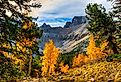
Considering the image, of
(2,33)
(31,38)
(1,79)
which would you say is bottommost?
(1,79)

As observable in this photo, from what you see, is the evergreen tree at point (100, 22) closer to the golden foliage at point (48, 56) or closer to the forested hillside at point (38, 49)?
the forested hillside at point (38, 49)

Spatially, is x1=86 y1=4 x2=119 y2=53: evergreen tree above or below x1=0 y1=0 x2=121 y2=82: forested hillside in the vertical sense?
above

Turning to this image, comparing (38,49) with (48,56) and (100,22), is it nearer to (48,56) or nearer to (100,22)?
(100,22)

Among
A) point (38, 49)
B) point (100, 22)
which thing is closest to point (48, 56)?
point (100, 22)

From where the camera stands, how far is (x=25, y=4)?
43.3 feet

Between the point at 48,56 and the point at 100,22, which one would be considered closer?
the point at 100,22

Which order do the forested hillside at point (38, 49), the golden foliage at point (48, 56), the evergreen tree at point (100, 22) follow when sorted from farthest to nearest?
the golden foliage at point (48, 56) → the evergreen tree at point (100, 22) → the forested hillside at point (38, 49)

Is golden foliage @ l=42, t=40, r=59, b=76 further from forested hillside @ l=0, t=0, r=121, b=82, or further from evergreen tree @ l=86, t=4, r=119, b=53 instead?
evergreen tree @ l=86, t=4, r=119, b=53

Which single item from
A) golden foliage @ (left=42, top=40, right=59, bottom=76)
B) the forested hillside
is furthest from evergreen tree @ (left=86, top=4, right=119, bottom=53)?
golden foliage @ (left=42, top=40, right=59, bottom=76)

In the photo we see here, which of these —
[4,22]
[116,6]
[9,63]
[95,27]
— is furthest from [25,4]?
[95,27]

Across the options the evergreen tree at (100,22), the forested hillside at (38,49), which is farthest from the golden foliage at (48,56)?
the evergreen tree at (100,22)

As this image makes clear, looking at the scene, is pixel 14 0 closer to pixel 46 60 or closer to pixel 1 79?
pixel 1 79

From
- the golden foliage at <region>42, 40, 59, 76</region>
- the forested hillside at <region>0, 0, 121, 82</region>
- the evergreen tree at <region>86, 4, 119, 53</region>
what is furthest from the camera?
the golden foliage at <region>42, 40, 59, 76</region>

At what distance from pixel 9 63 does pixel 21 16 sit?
6.97ft
